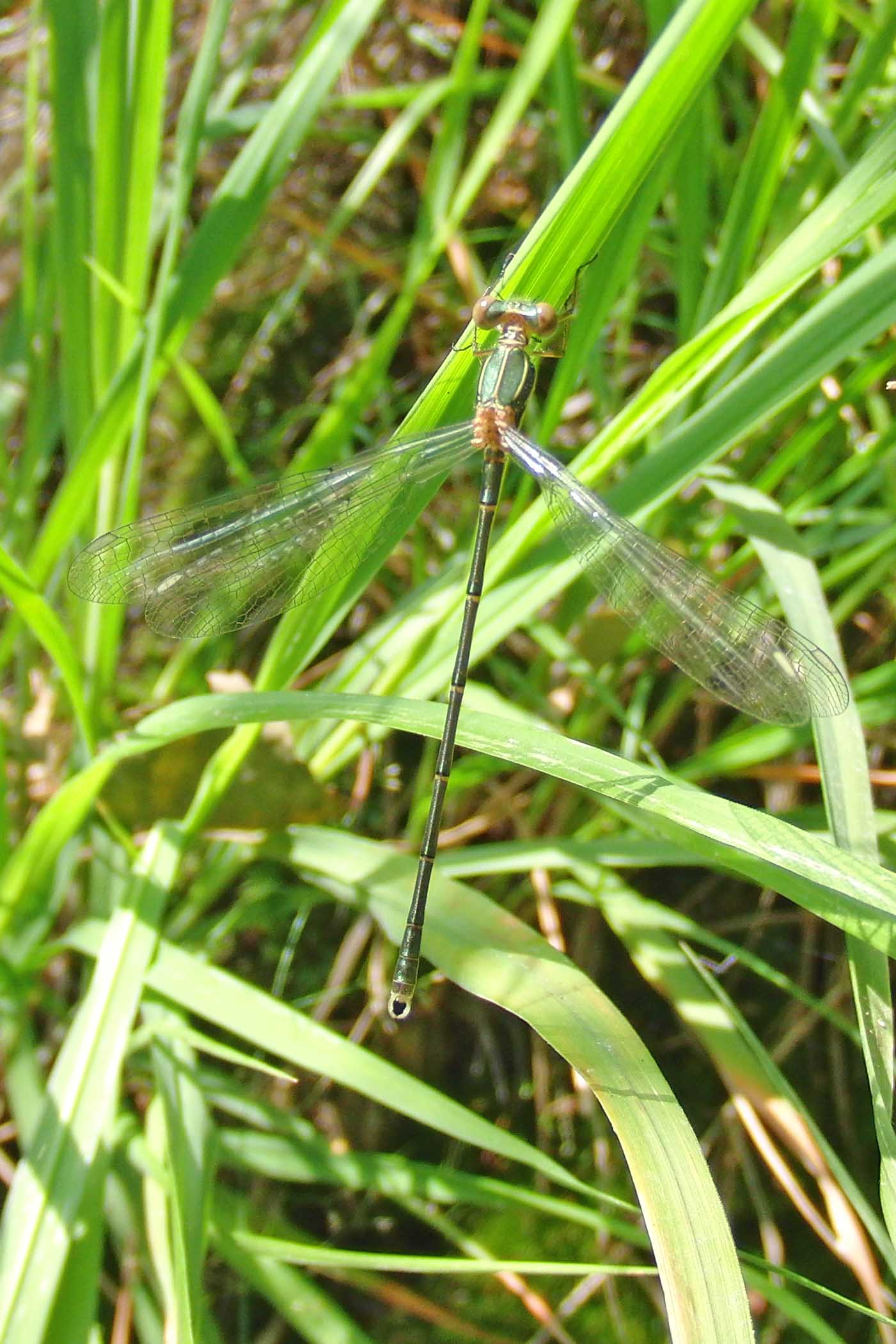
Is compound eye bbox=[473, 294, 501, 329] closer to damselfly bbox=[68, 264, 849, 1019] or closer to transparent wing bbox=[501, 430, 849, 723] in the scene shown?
damselfly bbox=[68, 264, 849, 1019]

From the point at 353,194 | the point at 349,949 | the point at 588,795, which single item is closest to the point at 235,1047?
the point at 349,949

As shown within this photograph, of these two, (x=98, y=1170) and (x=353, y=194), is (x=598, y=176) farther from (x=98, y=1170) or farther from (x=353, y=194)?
(x=98, y=1170)

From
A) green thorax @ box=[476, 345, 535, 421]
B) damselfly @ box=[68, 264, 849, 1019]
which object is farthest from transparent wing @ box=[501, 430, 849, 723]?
green thorax @ box=[476, 345, 535, 421]

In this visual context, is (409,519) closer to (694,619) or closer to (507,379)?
(507,379)

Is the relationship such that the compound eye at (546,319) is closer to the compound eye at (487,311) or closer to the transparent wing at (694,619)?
the compound eye at (487,311)

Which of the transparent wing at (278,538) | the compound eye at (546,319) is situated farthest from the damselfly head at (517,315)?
the transparent wing at (278,538)
